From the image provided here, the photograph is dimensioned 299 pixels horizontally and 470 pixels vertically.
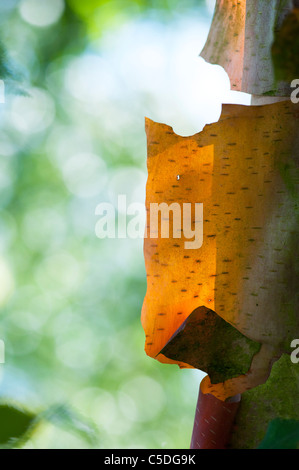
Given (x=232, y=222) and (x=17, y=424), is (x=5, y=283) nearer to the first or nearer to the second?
(x=17, y=424)

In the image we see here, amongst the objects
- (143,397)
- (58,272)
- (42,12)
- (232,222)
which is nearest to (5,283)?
(58,272)

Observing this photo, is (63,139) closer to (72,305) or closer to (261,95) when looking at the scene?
(72,305)

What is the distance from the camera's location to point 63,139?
1.58 m

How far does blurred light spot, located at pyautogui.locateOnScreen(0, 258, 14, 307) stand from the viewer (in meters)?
1.53

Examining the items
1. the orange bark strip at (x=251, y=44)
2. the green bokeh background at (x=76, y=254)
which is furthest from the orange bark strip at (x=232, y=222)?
the green bokeh background at (x=76, y=254)

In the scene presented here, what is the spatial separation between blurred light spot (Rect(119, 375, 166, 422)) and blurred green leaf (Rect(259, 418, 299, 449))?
1272mm

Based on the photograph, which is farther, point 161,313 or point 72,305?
point 72,305

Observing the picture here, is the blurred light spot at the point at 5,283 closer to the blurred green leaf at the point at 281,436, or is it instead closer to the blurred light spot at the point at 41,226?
the blurred light spot at the point at 41,226

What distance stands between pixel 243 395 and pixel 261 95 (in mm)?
304

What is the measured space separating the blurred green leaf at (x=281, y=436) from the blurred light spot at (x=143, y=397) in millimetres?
1272

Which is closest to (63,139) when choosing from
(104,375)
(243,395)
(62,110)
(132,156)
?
(62,110)

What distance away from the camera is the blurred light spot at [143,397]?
1.51 metres

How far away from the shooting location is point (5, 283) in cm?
154

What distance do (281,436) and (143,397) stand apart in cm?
130
